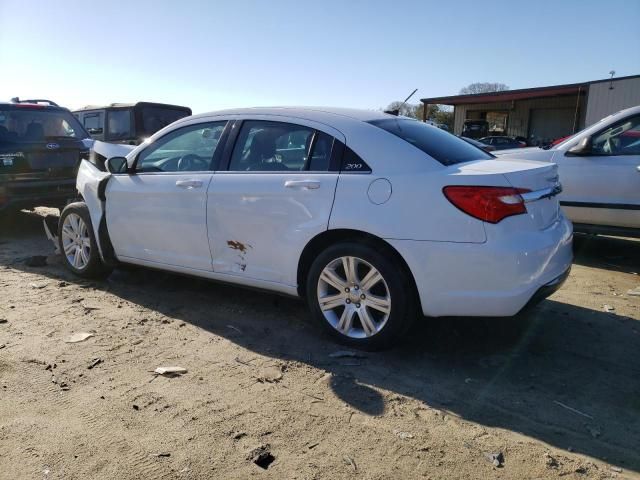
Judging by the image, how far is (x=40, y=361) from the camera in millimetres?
3395

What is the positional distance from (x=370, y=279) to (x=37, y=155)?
5910 millimetres

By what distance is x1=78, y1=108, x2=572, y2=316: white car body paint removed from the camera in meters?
3.07

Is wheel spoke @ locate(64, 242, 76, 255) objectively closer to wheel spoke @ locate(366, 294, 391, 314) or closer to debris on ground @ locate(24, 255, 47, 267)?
debris on ground @ locate(24, 255, 47, 267)

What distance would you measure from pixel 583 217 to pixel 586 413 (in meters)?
3.88

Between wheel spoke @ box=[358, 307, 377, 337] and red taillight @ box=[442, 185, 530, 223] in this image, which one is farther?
wheel spoke @ box=[358, 307, 377, 337]

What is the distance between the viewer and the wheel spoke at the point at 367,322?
3443mm

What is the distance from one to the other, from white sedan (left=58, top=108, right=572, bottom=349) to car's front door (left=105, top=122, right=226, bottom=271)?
1 centimetres

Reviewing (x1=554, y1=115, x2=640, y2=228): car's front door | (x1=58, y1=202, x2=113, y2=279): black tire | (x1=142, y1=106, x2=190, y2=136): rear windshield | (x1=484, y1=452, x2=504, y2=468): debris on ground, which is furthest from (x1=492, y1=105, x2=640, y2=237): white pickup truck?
(x1=142, y1=106, x2=190, y2=136): rear windshield

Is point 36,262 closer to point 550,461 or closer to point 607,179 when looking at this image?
point 550,461

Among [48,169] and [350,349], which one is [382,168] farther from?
[48,169]

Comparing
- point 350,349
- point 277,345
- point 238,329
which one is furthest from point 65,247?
point 350,349

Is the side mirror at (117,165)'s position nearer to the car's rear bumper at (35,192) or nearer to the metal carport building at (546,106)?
the car's rear bumper at (35,192)

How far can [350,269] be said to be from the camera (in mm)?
3455

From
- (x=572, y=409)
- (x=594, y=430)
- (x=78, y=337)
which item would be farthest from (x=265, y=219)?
(x=594, y=430)
